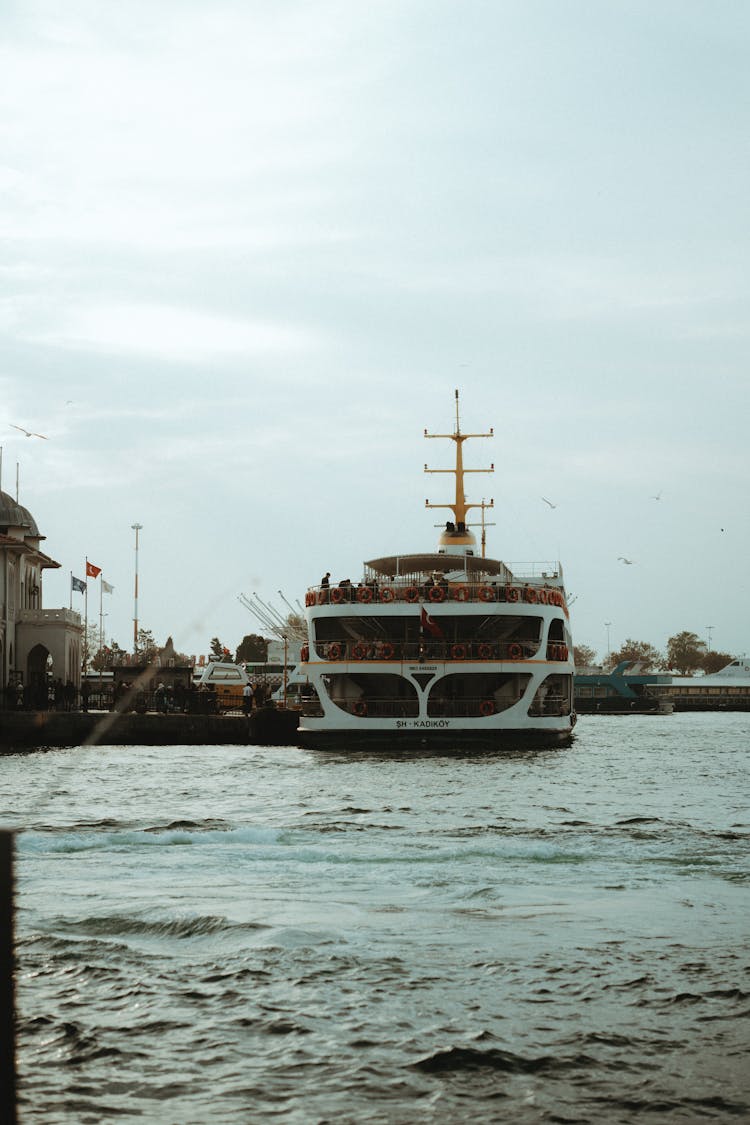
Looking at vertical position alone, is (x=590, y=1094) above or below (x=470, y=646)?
below

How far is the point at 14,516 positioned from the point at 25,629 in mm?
8522

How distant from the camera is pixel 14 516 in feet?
249

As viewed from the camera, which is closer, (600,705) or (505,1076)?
(505,1076)

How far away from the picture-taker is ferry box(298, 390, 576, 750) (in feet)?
144

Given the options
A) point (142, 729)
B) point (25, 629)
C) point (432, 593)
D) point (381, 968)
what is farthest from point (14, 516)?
point (381, 968)

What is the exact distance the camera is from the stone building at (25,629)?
6794cm

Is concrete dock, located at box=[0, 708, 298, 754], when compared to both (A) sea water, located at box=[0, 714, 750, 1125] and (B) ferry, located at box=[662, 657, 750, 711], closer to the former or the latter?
(A) sea water, located at box=[0, 714, 750, 1125]

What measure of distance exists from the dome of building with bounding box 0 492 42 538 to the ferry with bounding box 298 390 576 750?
32.3 metres

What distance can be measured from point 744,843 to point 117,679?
5317 cm

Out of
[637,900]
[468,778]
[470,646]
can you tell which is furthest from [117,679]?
[637,900]

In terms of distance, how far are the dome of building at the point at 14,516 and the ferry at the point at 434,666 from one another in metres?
32.3

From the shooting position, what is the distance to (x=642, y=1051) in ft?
27.4

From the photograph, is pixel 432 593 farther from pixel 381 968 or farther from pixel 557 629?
pixel 381 968

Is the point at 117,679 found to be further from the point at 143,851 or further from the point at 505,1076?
the point at 505,1076
